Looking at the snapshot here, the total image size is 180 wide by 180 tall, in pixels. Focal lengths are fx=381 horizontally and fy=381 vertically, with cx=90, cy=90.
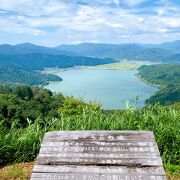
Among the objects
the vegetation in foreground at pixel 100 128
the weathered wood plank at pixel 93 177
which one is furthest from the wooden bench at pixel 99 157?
the vegetation in foreground at pixel 100 128

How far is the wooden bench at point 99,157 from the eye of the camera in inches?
94.9

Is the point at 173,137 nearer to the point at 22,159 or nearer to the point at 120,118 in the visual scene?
the point at 120,118

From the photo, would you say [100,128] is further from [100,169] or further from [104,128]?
[100,169]

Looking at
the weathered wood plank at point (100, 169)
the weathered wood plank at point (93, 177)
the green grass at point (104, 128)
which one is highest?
the weathered wood plank at point (100, 169)

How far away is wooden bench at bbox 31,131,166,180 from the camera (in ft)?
7.91

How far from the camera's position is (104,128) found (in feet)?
21.7

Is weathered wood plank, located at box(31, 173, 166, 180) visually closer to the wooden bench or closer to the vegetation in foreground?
the wooden bench

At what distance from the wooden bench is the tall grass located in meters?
3.20

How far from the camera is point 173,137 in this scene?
6.37m

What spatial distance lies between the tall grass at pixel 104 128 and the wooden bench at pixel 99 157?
10.5 ft

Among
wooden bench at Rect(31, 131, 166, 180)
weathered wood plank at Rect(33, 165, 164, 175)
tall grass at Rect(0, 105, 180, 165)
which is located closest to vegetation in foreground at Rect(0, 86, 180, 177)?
tall grass at Rect(0, 105, 180, 165)

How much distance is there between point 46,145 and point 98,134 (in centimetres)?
42

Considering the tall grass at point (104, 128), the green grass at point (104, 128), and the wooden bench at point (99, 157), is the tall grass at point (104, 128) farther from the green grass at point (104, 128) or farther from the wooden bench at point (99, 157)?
the wooden bench at point (99, 157)

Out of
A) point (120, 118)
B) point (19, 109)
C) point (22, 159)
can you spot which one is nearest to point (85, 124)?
point (120, 118)
